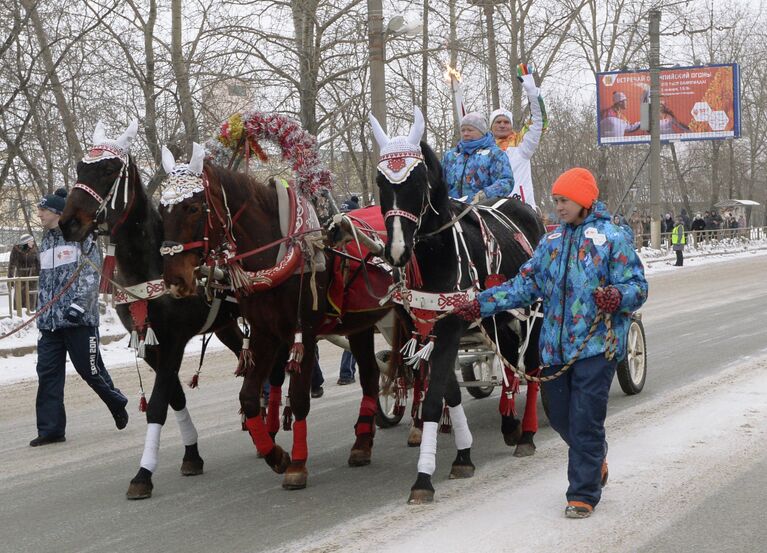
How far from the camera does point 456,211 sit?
6.86 meters

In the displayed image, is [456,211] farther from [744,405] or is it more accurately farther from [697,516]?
[744,405]

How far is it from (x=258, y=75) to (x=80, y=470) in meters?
14.8

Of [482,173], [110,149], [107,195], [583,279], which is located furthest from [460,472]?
[110,149]

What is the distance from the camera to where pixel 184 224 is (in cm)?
631

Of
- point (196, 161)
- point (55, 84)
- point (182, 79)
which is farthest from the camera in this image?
point (182, 79)

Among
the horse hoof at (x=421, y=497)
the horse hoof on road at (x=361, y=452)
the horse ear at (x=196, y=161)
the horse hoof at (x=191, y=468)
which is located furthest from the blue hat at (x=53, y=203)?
the horse hoof at (x=421, y=497)

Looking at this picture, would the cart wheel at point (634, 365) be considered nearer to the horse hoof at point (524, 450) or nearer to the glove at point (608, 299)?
the horse hoof at point (524, 450)

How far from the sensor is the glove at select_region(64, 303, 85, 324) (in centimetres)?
850

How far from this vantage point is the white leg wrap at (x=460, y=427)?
6.59m

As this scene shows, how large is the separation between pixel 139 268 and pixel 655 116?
2791cm

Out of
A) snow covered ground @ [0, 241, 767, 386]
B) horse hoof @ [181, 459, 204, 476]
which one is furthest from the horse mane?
snow covered ground @ [0, 241, 767, 386]

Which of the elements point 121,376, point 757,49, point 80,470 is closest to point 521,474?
point 80,470

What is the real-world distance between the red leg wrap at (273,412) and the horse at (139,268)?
2.10 feet

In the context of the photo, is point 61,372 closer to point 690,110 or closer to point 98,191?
point 98,191
